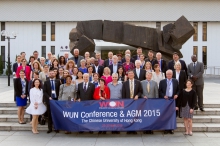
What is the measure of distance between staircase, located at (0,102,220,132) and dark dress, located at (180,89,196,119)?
0.72m

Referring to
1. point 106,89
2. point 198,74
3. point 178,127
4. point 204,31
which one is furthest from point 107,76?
point 204,31

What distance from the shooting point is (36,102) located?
7.89 m

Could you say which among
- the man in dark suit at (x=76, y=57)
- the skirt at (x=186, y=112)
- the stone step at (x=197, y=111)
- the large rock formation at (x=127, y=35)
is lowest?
the stone step at (x=197, y=111)

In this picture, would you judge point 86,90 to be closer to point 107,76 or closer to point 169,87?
point 107,76

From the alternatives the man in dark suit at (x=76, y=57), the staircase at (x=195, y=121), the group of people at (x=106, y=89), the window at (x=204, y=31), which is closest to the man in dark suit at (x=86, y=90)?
the group of people at (x=106, y=89)

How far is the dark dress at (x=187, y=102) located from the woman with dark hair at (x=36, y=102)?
12.5ft

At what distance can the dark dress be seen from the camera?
25.1ft

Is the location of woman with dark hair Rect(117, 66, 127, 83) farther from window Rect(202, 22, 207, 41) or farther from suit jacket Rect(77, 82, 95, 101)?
window Rect(202, 22, 207, 41)

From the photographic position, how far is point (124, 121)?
303 inches

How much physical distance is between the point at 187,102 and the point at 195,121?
1348mm

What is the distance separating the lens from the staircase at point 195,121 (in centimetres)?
824

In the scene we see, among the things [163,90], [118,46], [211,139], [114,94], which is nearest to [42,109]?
[114,94]

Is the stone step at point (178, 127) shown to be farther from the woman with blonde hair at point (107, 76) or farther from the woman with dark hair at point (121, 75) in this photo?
the woman with blonde hair at point (107, 76)

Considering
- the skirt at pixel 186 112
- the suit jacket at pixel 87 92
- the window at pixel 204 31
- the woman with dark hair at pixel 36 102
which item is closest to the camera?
the skirt at pixel 186 112
